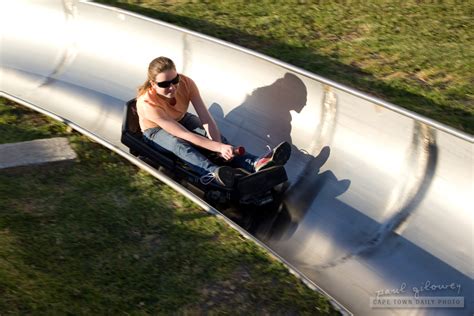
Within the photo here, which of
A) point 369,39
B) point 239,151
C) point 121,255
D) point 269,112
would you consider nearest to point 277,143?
point 269,112

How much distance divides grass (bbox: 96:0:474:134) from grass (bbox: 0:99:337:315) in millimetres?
3056

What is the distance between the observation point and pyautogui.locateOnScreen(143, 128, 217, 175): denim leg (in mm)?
5949

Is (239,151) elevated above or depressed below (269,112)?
below

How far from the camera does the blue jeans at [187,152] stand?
5961 mm

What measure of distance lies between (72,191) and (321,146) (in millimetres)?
2483

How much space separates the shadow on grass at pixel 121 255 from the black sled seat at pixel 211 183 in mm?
237

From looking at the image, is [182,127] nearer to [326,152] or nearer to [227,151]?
[227,151]

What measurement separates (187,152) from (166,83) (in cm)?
66

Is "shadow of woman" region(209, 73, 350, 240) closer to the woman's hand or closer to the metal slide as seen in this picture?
the metal slide

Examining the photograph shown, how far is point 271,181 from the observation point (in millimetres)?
5793

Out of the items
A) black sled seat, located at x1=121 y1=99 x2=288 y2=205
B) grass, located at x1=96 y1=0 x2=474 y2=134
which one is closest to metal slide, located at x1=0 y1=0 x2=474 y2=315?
black sled seat, located at x1=121 y1=99 x2=288 y2=205

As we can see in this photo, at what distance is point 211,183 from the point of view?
5.91 meters

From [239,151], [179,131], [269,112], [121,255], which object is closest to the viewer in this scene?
[121,255]

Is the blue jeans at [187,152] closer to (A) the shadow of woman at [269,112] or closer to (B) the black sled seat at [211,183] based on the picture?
(B) the black sled seat at [211,183]
